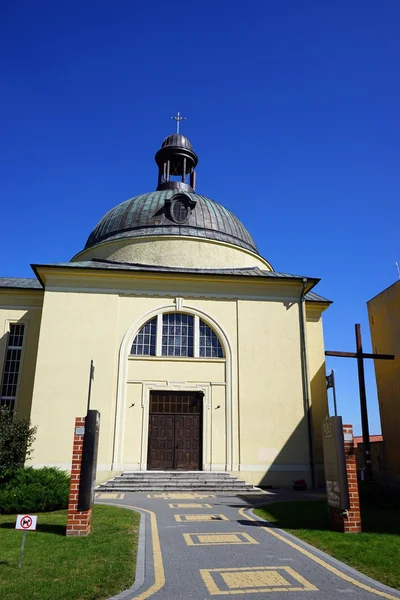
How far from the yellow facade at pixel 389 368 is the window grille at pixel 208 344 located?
7.28m

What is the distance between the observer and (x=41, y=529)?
9.27 m

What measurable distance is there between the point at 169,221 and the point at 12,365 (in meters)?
11.0

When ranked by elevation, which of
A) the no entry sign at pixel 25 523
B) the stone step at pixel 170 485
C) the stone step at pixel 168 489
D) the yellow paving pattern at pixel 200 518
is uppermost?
the no entry sign at pixel 25 523

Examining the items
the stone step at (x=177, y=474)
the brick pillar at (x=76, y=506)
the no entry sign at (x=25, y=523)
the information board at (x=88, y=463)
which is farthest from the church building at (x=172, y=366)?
the no entry sign at (x=25, y=523)

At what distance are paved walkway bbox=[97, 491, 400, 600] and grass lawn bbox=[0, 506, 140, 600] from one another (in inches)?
10.8

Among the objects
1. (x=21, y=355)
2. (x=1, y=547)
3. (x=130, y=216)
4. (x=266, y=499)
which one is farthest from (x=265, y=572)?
(x=130, y=216)

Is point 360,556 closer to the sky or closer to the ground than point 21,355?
closer to the ground

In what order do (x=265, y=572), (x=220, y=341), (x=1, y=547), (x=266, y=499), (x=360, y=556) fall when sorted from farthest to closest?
1. (x=220, y=341)
2. (x=266, y=499)
3. (x=1, y=547)
4. (x=360, y=556)
5. (x=265, y=572)

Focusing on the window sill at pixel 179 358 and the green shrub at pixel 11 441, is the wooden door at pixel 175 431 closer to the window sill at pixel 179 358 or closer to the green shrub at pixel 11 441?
the window sill at pixel 179 358

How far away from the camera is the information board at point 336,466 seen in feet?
29.1

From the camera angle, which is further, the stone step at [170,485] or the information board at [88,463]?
the stone step at [170,485]

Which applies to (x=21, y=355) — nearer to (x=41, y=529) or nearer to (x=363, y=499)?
(x=41, y=529)

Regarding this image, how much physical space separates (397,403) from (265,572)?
14.6 meters

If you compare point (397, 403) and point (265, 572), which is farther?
point (397, 403)
